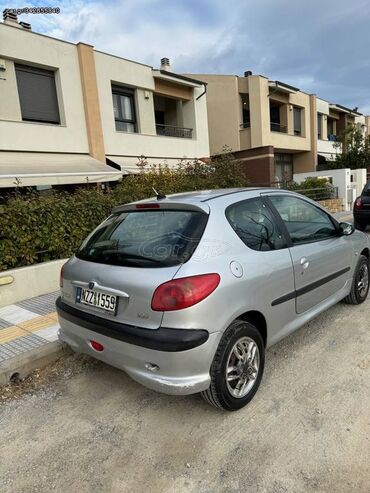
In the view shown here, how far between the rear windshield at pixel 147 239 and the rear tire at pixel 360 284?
8.90 ft

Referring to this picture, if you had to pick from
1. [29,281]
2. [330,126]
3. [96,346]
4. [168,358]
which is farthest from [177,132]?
[330,126]

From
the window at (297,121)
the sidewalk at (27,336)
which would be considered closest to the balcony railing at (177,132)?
the window at (297,121)

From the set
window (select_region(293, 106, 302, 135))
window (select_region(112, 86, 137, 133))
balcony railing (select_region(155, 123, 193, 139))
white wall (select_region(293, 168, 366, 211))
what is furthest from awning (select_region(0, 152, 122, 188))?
window (select_region(293, 106, 302, 135))

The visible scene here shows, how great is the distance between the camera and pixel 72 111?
40.8ft

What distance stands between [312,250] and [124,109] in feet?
42.6

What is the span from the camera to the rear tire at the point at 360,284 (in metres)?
4.46

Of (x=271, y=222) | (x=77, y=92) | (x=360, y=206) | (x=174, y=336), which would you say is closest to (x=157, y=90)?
(x=77, y=92)

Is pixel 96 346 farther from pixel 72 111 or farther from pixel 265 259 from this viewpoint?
pixel 72 111

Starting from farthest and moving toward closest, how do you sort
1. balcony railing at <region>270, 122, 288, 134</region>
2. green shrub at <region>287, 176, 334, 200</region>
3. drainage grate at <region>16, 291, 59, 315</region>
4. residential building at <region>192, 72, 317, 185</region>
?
balcony railing at <region>270, 122, 288, 134</region>
residential building at <region>192, 72, 317, 185</region>
green shrub at <region>287, 176, 334, 200</region>
drainage grate at <region>16, 291, 59, 315</region>

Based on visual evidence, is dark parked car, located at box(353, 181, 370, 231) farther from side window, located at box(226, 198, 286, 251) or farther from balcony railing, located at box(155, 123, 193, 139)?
balcony railing, located at box(155, 123, 193, 139)

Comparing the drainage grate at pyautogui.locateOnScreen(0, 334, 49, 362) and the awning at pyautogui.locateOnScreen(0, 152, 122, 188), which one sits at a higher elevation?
the awning at pyautogui.locateOnScreen(0, 152, 122, 188)

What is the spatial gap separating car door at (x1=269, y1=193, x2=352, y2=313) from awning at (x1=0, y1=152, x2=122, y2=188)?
7.07 meters

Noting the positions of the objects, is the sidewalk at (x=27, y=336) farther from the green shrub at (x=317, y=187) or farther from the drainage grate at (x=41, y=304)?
the green shrub at (x=317, y=187)

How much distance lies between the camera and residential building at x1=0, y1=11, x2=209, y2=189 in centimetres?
1082
